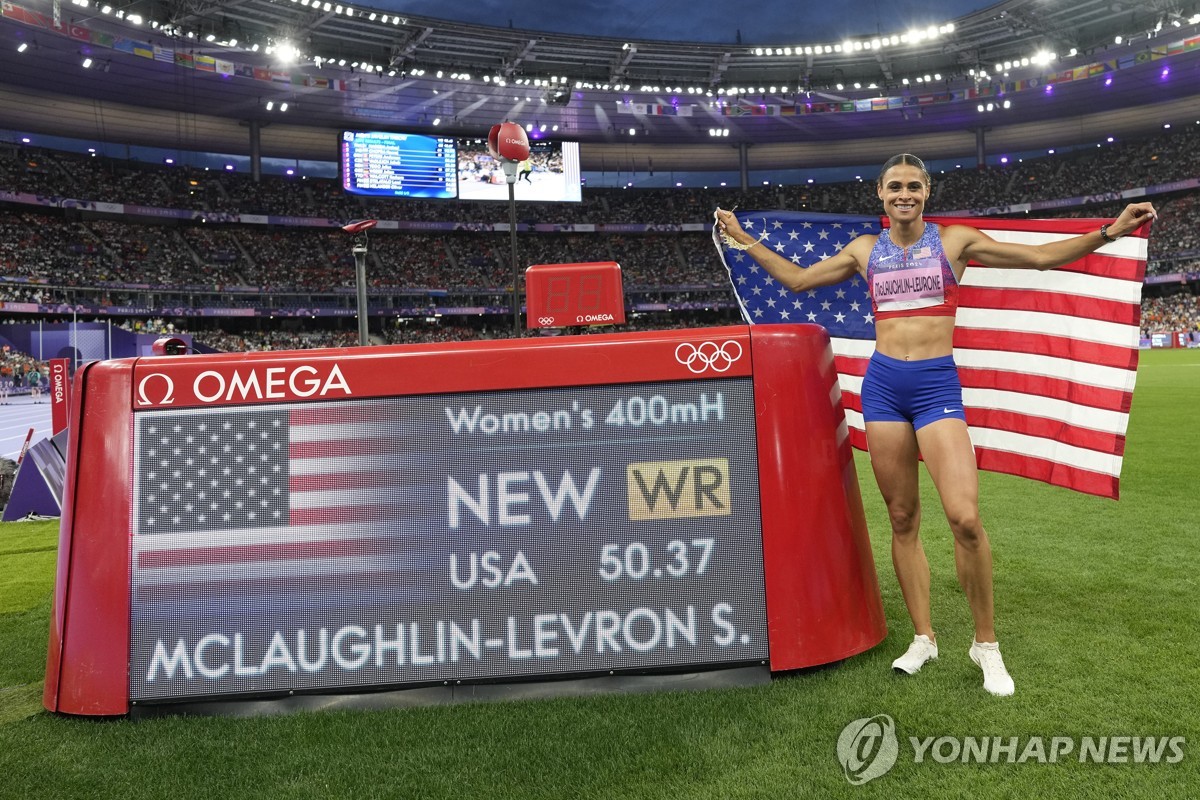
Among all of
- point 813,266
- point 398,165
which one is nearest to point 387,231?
point 398,165

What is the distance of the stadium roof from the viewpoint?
94.3ft

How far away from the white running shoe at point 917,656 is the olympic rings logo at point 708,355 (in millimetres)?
1291

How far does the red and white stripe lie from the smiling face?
30cm

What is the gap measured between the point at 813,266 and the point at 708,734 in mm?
2042

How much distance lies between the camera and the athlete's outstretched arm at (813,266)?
10.9 ft

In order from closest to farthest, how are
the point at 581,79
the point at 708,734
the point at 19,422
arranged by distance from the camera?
1. the point at 708,734
2. the point at 19,422
3. the point at 581,79

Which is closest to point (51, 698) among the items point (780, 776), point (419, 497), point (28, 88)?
point (419, 497)

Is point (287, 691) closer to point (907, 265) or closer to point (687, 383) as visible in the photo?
point (687, 383)

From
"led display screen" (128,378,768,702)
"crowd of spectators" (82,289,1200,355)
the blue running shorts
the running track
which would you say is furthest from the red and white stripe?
"crowd of spectators" (82,289,1200,355)

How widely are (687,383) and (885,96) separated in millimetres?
43519

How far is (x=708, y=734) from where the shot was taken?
234cm

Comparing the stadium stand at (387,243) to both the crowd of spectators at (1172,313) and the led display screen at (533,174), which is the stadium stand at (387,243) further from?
the led display screen at (533,174)

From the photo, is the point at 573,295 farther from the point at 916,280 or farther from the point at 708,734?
the point at 708,734

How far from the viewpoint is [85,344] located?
2028 centimetres
